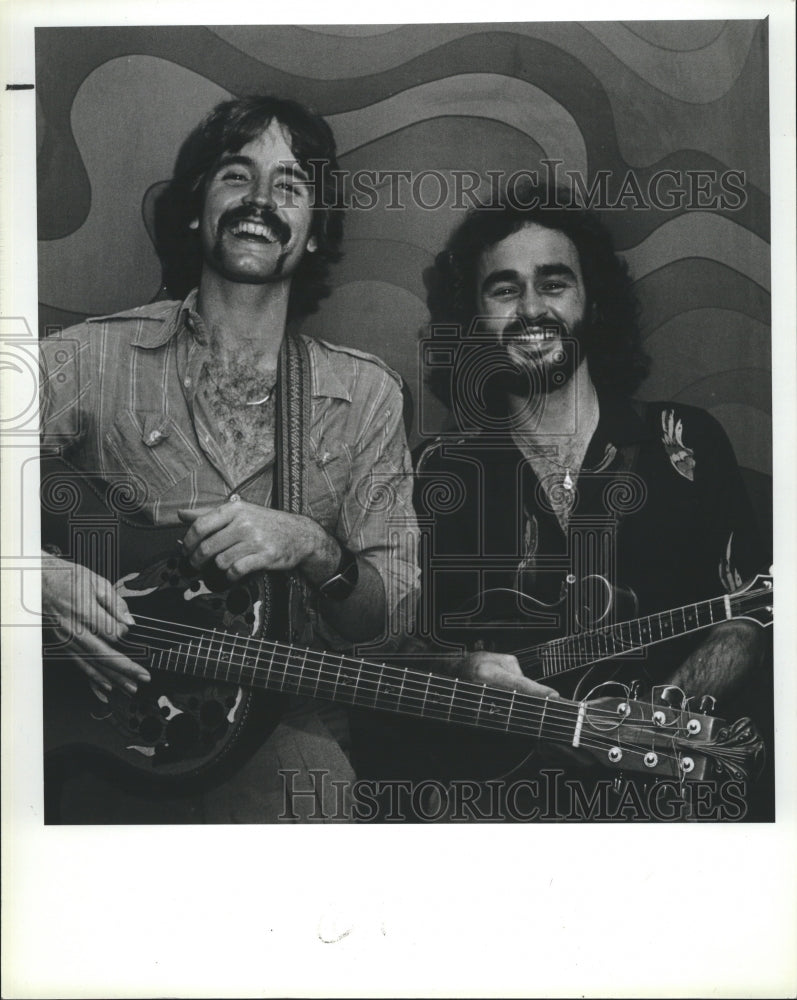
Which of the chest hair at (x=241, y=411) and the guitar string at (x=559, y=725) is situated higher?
the chest hair at (x=241, y=411)

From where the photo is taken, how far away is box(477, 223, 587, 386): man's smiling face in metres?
2.55

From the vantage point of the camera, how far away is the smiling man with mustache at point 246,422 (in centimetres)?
253

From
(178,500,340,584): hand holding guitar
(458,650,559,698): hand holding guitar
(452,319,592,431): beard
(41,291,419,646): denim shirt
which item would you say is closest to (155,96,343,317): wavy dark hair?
(41,291,419,646): denim shirt

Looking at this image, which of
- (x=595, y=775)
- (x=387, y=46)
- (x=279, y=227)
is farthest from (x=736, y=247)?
(x=595, y=775)

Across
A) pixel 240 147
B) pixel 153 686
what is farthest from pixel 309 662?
pixel 240 147

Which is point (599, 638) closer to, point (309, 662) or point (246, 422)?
point (309, 662)

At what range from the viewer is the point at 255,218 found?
254 centimetres

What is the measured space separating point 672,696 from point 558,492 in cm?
65

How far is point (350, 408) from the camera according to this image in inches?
100

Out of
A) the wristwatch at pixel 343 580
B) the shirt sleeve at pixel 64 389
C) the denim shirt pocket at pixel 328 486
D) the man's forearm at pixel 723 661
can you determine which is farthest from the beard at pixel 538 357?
the shirt sleeve at pixel 64 389

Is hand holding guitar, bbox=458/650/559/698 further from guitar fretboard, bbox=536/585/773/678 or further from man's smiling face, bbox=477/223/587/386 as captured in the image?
man's smiling face, bbox=477/223/587/386

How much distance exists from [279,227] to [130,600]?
111cm

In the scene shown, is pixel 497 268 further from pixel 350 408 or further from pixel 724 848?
pixel 724 848

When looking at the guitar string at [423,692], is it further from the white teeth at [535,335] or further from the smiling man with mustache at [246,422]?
the white teeth at [535,335]
